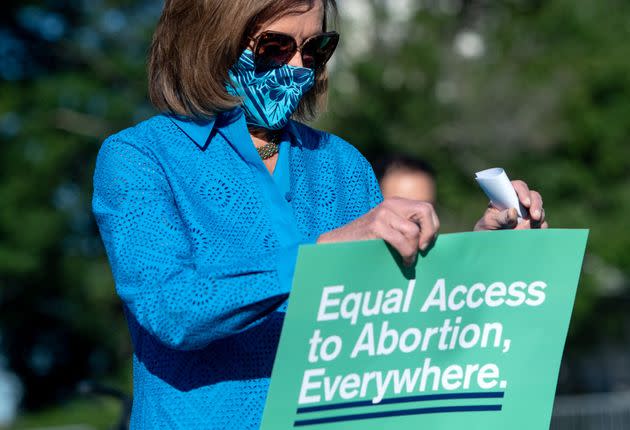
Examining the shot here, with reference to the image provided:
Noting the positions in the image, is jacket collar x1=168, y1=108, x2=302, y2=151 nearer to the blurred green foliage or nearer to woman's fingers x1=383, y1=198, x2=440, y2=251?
woman's fingers x1=383, y1=198, x2=440, y2=251

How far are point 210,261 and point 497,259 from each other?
1.56 ft

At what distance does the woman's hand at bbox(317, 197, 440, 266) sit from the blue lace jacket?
0.43 feet

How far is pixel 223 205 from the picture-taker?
6.33 feet

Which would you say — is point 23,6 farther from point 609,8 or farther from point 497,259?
point 497,259

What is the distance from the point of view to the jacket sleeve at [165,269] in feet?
5.52

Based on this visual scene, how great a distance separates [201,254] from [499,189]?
55 centimetres

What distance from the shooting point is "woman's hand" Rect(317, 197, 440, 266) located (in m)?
1.68

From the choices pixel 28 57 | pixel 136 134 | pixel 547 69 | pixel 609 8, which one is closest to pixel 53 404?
pixel 28 57

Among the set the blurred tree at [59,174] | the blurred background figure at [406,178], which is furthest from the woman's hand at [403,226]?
the blurred tree at [59,174]

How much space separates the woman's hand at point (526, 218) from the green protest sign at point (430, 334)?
160 mm

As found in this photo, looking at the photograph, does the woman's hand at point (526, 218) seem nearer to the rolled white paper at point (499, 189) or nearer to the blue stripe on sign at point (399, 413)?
the rolled white paper at point (499, 189)

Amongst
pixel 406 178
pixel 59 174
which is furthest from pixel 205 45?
pixel 59 174

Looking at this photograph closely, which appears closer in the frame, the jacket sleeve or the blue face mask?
the jacket sleeve

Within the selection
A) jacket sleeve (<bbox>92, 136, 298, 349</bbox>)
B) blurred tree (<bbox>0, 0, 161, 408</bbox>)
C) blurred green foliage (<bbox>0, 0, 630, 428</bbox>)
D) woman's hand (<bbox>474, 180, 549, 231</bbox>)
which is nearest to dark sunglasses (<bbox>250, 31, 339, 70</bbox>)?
jacket sleeve (<bbox>92, 136, 298, 349</bbox>)
